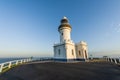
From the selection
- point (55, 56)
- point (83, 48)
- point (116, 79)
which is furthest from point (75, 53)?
point (116, 79)

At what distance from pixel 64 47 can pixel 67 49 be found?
102cm

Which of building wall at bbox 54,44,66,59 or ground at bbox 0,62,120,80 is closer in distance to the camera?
ground at bbox 0,62,120,80

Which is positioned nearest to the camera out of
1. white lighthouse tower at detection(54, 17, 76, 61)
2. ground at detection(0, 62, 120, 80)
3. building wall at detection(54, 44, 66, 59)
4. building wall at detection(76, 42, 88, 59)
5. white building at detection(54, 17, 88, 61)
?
ground at detection(0, 62, 120, 80)

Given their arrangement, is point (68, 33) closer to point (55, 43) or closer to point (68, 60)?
point (55, 43)

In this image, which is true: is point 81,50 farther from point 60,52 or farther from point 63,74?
point 63,74

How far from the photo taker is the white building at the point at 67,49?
20.3 meters

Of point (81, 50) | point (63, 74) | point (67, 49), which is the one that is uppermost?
point (67, 49)

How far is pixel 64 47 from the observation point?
67.4 ft

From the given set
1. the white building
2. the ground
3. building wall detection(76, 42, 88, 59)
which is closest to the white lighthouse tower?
the white building

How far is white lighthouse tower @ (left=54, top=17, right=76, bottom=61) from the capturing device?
20.1 metres

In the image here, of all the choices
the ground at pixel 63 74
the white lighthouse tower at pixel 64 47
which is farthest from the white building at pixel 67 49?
the ground at pixel 63 74

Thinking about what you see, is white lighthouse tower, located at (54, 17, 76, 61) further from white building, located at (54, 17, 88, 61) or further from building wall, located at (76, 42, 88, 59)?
building wall, located at (76, 42, 88, 59)

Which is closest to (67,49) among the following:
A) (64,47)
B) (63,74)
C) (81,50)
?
(64,47)

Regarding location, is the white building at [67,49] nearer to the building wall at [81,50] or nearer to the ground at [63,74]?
the building wall at [81,50]
